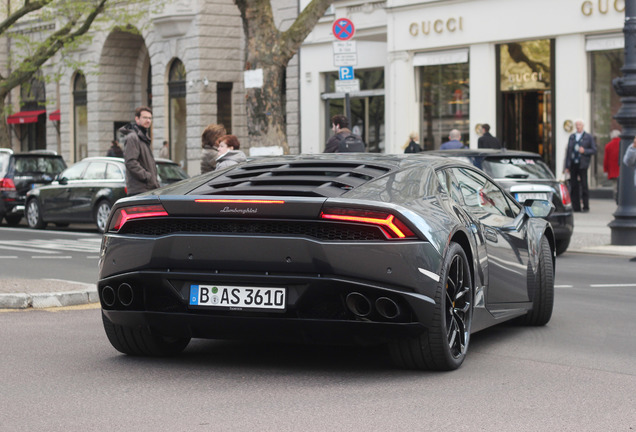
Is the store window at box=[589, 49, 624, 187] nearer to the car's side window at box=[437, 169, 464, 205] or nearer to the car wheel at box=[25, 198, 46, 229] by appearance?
the car wheel at box=[25, 198, 46, 229]

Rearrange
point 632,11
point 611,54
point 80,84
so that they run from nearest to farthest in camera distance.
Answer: point 632,11 → point 611,54 → point 80,84

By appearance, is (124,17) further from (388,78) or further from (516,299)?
(516,299)

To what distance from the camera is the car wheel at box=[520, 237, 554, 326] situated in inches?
348

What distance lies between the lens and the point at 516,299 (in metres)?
8.25

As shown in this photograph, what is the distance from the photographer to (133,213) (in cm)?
679

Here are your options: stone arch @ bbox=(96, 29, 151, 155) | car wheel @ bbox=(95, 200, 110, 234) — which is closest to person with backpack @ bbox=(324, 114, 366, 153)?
car wheel @ bbox=(95, 200, 110, 234)

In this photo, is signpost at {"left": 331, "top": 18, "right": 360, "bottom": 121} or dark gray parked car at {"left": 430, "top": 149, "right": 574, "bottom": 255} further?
signpost at {"left": 331, "top": 18, "right": 360, "bottom": 121}

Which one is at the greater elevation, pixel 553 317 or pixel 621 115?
pixel 621 115

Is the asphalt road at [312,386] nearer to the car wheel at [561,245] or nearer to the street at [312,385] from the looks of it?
the street at [312,385]

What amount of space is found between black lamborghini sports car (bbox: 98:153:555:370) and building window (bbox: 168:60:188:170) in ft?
108

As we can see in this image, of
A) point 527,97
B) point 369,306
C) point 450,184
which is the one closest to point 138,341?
point 369,306

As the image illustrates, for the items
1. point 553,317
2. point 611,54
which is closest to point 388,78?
point 611,54

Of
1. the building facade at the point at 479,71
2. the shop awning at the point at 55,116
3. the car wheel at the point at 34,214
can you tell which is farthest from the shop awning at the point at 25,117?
the car wheel at the point at 34,214

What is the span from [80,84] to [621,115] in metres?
32.3
